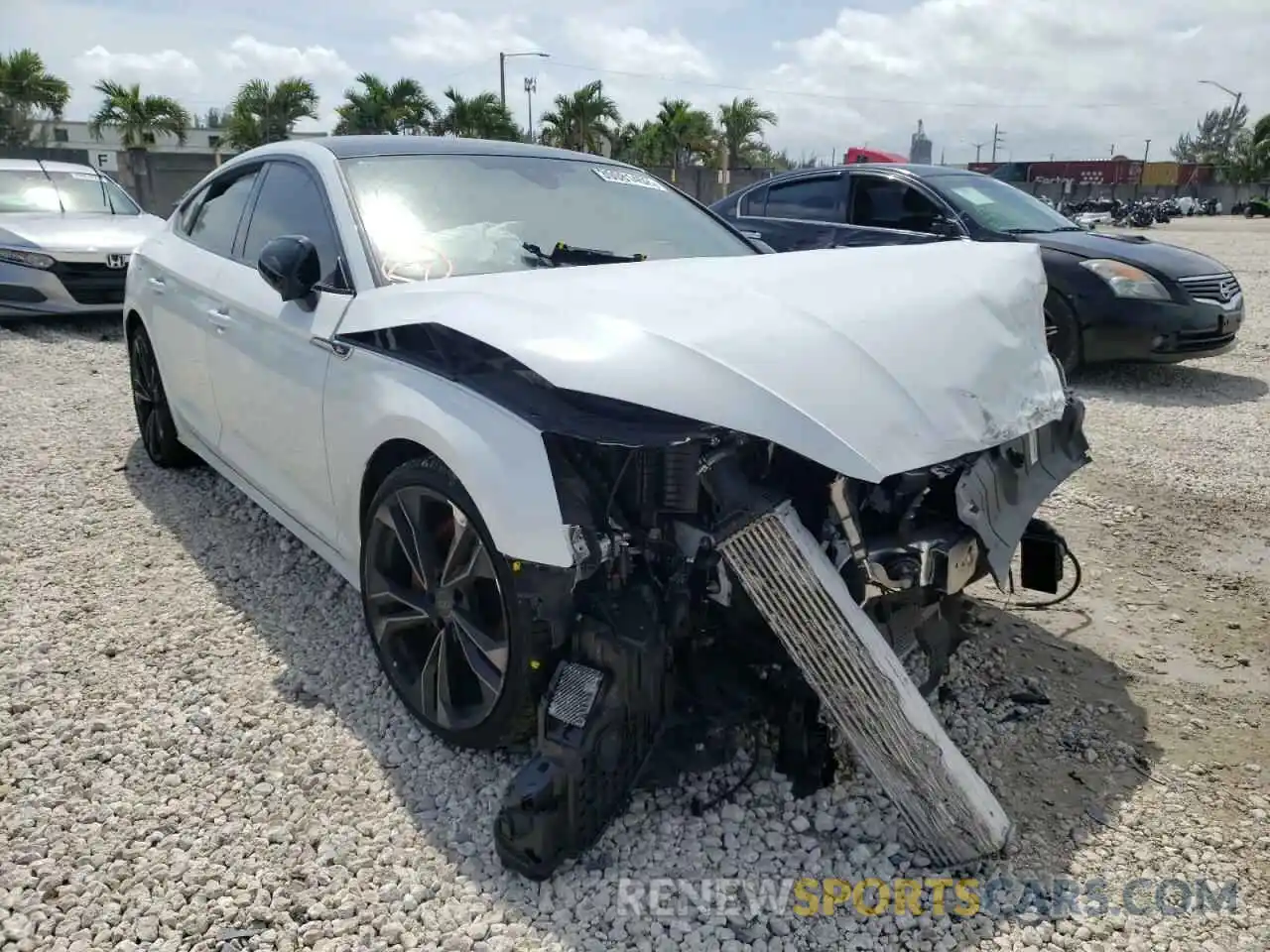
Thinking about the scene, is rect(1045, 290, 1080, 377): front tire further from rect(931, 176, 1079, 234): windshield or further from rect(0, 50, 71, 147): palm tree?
rect(0, 50, 71, 147): palm tree

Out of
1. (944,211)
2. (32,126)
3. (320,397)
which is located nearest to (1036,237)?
(944,211)

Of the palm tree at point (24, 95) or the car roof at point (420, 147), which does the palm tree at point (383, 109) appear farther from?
the car roof at point (420, 147)

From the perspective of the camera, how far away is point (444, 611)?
264 cm

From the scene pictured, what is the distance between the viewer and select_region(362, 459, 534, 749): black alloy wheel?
246cm

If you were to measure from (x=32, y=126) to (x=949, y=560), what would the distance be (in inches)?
1459

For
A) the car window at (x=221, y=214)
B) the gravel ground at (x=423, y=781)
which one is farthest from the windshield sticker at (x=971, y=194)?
the car window at (x=221, y=214)

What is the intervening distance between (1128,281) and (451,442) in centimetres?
623

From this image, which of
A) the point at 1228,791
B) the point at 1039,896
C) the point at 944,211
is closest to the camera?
the point at 1039,896

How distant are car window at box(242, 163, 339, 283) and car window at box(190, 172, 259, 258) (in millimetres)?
186

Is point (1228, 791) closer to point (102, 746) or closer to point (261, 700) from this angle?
point (261, 700)

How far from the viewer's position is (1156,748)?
112 inches

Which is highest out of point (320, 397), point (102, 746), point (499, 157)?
point (499, 157)

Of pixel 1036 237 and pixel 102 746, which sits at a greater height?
pixel 1036 237

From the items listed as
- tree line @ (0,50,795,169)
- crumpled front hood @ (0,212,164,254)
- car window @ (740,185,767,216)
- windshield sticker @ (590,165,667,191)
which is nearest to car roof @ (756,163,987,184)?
car window @ (740,185,767,216)
